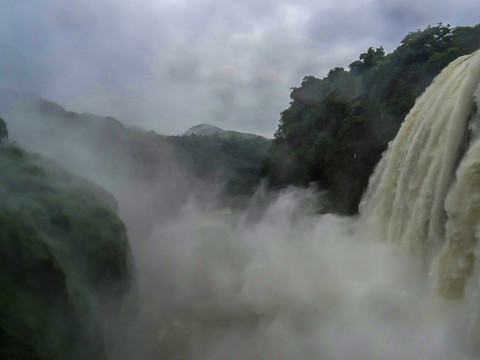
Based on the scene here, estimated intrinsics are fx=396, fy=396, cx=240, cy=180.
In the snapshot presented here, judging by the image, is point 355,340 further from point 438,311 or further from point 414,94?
point 414,94

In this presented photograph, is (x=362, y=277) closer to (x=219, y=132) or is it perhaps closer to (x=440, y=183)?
(x=440, y=183)

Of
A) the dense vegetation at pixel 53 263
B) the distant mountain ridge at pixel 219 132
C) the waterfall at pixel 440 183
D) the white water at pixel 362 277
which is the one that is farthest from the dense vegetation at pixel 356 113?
the distant mountain ridge at pixel 219 132

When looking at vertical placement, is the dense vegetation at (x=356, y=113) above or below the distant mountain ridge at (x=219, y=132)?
below

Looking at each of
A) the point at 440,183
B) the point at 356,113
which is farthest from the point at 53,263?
the point at 356,113

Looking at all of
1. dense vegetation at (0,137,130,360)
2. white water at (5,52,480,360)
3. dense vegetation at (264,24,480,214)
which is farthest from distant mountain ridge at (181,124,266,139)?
dense vegetation at (0,137,130,360)

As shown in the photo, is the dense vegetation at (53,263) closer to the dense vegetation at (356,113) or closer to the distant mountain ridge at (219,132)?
the dense vegetation at (356,113)
